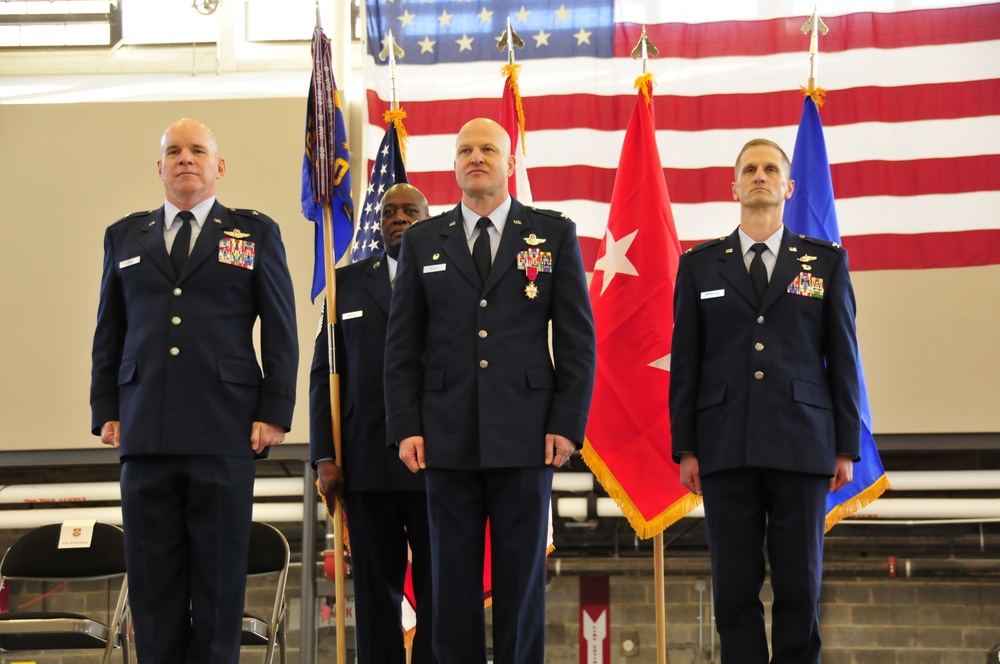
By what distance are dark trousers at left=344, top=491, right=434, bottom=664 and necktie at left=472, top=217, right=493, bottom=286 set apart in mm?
755

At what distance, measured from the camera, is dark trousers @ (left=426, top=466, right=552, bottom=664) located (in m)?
2.54

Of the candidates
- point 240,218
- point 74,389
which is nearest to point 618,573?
point 74,389

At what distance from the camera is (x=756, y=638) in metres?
2.77

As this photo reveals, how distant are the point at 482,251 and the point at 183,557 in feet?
3.45

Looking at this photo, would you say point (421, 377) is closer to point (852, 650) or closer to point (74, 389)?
point (74, 389)

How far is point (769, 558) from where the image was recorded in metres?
2.77

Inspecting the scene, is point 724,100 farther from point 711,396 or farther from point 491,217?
point 491,217

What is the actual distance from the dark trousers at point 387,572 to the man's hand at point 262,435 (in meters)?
0.49

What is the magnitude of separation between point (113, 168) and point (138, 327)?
3.70 meters

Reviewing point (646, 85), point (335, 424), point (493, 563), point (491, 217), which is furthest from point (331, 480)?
point (646, 85)

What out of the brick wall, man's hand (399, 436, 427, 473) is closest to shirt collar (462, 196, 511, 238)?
man's hand (399, 436, 427, 473)

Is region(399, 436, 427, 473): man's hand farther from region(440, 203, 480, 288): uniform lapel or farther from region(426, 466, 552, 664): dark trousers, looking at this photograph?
region(440, 203, 480, 288): uniform lapel

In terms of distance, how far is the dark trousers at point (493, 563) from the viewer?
2537 mm

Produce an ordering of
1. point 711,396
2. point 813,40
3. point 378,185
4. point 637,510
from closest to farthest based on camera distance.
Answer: point 711,396 < point 637,510 < point 813,40 < point 378,185
